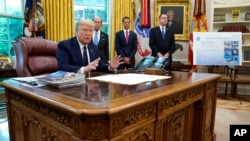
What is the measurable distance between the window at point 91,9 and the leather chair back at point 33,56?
1838 mm

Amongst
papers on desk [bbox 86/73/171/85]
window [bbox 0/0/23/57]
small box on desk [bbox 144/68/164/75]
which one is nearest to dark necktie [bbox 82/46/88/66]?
papers on desk [bbox 86/73/171/85]

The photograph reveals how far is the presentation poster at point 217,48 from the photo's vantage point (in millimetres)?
3867

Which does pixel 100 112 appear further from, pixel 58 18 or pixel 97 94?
pixel 58 18

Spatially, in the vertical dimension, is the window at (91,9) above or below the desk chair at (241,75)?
above

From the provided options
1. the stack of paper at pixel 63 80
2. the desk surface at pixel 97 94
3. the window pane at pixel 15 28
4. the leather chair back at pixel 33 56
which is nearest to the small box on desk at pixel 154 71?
the desk surface at pixel 97 94

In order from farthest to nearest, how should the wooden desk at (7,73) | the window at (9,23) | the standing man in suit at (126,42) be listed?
the standing man in suit at (126,42), the window at (9,23), the wooden desk at (7,73)

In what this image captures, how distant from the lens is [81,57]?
2.03 m

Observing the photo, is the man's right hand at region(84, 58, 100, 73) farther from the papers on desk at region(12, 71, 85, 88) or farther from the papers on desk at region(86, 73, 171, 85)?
the papers on desk at region(12, 71, 85, 88)

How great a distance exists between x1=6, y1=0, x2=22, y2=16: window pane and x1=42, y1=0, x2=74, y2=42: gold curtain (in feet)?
1.47

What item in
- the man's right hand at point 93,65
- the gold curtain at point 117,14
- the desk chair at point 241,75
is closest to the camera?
the man's right hand at point 93,65

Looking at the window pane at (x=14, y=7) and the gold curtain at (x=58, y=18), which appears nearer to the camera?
the window pane at (x=14, y=7)

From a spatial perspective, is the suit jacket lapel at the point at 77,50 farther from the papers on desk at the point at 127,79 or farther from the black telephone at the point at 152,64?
the black telephone at the point at 152,64

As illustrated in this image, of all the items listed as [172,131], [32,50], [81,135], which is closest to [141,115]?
[81,135]

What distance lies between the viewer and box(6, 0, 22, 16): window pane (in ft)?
11.7
